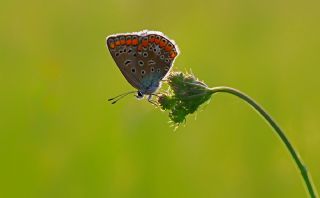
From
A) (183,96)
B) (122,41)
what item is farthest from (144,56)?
(183,96)

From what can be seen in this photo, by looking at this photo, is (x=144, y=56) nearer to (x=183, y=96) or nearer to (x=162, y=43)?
(x=162, y=43)

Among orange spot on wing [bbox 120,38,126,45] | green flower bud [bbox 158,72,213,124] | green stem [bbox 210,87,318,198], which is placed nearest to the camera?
green stem [bbox 210,87,318,198]

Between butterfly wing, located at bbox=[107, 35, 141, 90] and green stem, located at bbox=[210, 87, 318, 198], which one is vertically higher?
butterfly wing, located at bbox=[107, 35, 141, 90]

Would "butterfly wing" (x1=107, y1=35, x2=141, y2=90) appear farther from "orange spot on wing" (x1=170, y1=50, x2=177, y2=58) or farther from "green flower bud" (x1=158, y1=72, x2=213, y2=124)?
"green flower bud" (x1=158, y1=72, x2=213, y2=124)

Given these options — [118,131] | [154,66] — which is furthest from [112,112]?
[154,66]

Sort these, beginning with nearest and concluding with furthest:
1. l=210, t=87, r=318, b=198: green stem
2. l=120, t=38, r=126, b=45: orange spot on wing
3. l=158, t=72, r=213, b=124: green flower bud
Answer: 1. l=210, t=87, r=318, b=198: green stem
2. l=158, t=72, r=213, b=124: green flower bud
3. l=120, t=38, r=126, b=45: orange spot on wing

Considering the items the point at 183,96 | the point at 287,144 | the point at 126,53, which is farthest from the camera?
the point at 126,53

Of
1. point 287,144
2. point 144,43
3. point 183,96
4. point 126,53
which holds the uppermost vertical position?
point 144,43

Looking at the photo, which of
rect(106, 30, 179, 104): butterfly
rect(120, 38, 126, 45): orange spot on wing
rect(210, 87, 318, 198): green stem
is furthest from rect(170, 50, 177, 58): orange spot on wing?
rect(210, 87, 318, 198): green stem

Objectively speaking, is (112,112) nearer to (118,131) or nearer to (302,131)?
(118,131)
